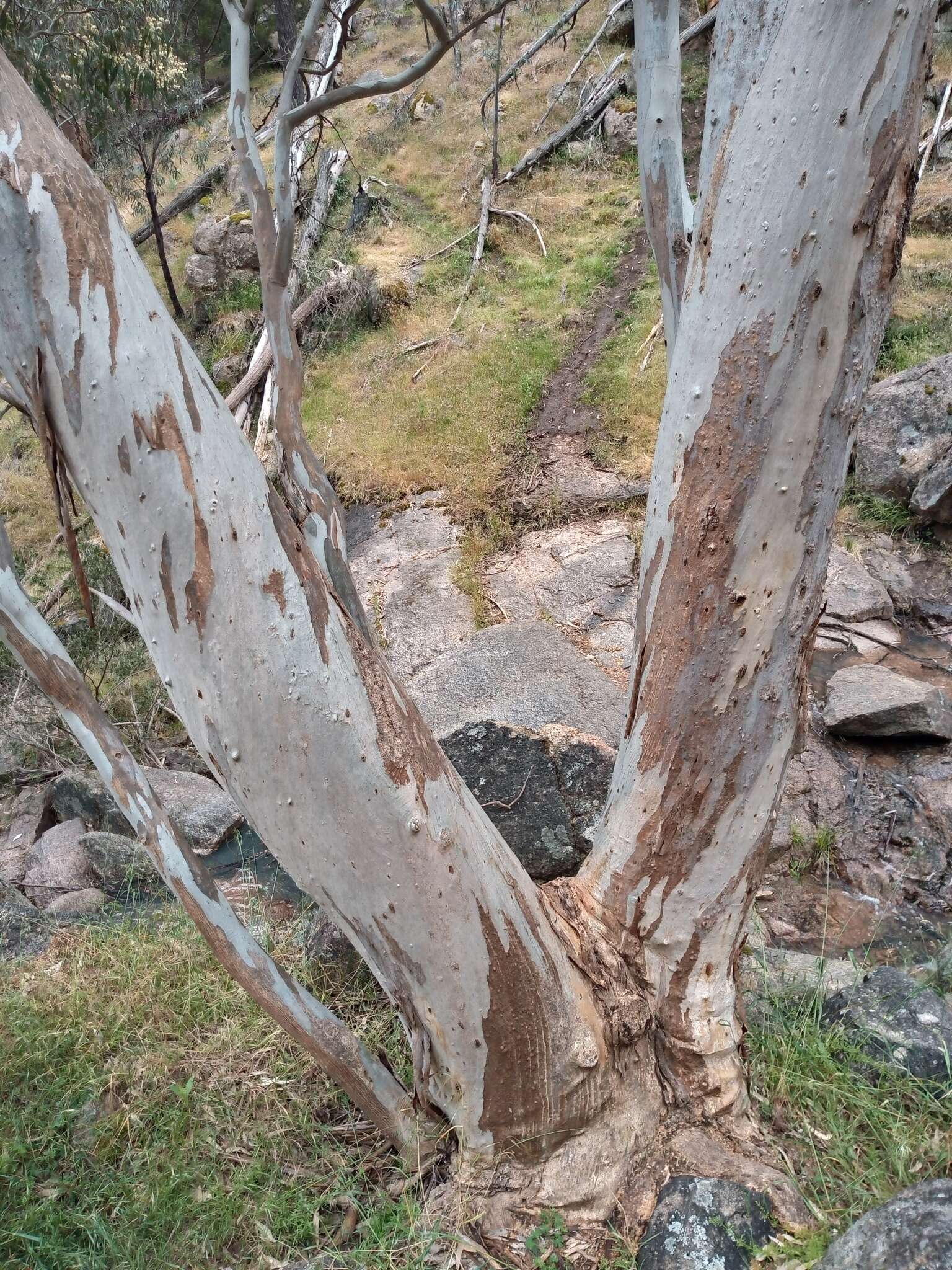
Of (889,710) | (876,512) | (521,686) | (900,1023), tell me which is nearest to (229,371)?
(876,512)

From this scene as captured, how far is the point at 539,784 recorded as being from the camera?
3.51 m

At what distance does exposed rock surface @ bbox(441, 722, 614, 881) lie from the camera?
341cm

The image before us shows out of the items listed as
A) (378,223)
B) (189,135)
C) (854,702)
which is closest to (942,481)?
(854,702)

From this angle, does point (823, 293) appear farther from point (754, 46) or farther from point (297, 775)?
point (297, 775)

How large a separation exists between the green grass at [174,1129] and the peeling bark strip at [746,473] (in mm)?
878

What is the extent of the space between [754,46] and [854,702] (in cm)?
394

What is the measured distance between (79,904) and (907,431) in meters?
6.39

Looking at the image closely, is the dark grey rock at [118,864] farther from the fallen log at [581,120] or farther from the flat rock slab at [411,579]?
the fallen log at [581,120]

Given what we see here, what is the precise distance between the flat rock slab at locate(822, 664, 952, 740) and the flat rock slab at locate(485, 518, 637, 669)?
4.12 ft

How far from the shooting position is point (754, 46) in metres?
1.59

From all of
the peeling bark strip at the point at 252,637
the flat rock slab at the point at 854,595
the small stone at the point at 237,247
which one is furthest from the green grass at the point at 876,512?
the small stone at the point at 237,247

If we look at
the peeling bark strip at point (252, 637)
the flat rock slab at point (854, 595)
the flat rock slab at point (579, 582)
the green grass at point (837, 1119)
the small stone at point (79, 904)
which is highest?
the peeling bark strip at point (252, 637)

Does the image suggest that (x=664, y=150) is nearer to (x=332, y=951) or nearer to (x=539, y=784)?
(x=539, y=784)

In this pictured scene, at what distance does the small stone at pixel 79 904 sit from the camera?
391 cm
